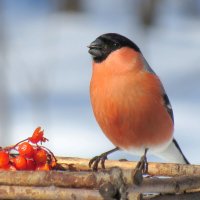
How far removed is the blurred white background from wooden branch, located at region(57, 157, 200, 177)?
77.7 inches

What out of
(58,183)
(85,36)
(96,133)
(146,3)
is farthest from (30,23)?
(58,183)

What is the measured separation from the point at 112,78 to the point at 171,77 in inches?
151

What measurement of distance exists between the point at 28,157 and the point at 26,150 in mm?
23

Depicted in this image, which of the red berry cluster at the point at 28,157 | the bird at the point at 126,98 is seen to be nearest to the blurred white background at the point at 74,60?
the bird at the point at 126,98

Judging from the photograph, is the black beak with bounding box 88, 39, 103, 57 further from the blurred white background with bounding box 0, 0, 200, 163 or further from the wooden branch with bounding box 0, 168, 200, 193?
the blurred white background with bounding box 0, 0, 200, 163

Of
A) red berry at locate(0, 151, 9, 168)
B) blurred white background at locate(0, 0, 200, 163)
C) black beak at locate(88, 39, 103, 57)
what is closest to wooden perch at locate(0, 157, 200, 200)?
red berry at locate(0, 151, 9, 168)

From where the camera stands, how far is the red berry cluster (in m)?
2.25

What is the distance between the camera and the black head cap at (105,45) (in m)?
2.70

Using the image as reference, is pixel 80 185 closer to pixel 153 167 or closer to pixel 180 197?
pixel 180 197

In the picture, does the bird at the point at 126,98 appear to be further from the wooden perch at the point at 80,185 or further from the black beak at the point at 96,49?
the wooden perch at the point at 80,185

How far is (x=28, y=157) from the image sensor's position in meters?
2.30

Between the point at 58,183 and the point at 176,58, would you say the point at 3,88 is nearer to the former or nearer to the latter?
A: the point at 176,58

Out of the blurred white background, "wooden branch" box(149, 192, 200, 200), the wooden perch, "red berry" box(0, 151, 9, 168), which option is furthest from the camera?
the blurred white background

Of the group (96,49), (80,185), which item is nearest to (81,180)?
(80,185)
